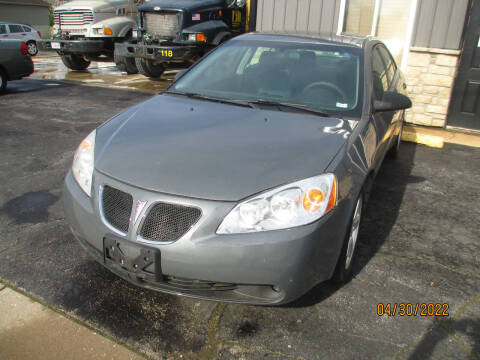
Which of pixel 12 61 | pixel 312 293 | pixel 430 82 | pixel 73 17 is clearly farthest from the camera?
pixel 73 17

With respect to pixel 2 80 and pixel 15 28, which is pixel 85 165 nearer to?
pixel 2 80

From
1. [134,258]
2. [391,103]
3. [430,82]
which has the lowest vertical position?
[134,258]

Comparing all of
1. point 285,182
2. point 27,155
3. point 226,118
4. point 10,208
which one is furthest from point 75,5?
point 285,182

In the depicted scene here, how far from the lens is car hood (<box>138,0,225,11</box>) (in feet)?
32.6

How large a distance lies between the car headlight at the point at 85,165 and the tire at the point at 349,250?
1513 millimetres

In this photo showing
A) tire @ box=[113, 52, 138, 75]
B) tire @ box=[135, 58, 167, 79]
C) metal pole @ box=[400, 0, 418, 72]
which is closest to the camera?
metal pole @ box=[400, 0, 418, 72]

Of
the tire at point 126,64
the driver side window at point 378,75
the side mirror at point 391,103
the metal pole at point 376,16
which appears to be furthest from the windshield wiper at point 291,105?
the tire at point 126,64

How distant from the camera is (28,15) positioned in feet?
121

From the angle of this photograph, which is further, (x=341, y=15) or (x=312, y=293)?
(x=341, y=15)

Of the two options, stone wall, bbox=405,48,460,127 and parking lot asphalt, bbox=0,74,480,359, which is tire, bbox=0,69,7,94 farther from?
stone wall, bbox=405,48,460,127

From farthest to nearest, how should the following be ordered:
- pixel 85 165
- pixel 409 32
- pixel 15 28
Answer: pixel 15 28 → pixel 409 32 → pixel 85 165

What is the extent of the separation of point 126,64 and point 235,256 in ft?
35.6
